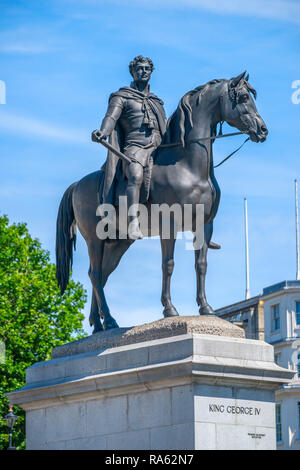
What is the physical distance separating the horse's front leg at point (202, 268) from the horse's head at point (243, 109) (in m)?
1.59

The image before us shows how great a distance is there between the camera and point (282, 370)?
693 inches

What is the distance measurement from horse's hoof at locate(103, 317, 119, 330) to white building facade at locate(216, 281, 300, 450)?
173ft

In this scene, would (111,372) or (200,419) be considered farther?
(111,372)

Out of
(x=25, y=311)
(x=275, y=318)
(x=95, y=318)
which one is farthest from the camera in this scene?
(x=275, y=318)

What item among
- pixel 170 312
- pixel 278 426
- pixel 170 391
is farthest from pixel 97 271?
pixel 278 426

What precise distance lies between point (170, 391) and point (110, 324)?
113 inches

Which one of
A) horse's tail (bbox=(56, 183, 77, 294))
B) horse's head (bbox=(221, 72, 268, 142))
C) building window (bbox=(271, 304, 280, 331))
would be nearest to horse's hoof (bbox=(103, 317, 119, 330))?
horse's tail (bbox=(56, 183, 77, 294))

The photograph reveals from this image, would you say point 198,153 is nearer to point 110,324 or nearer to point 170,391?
point 110,324

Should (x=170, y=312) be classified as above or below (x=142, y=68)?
below

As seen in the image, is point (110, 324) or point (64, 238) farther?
point (64, 238)

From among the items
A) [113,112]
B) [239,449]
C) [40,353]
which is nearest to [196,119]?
[113,112]

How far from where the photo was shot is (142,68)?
20.1m
